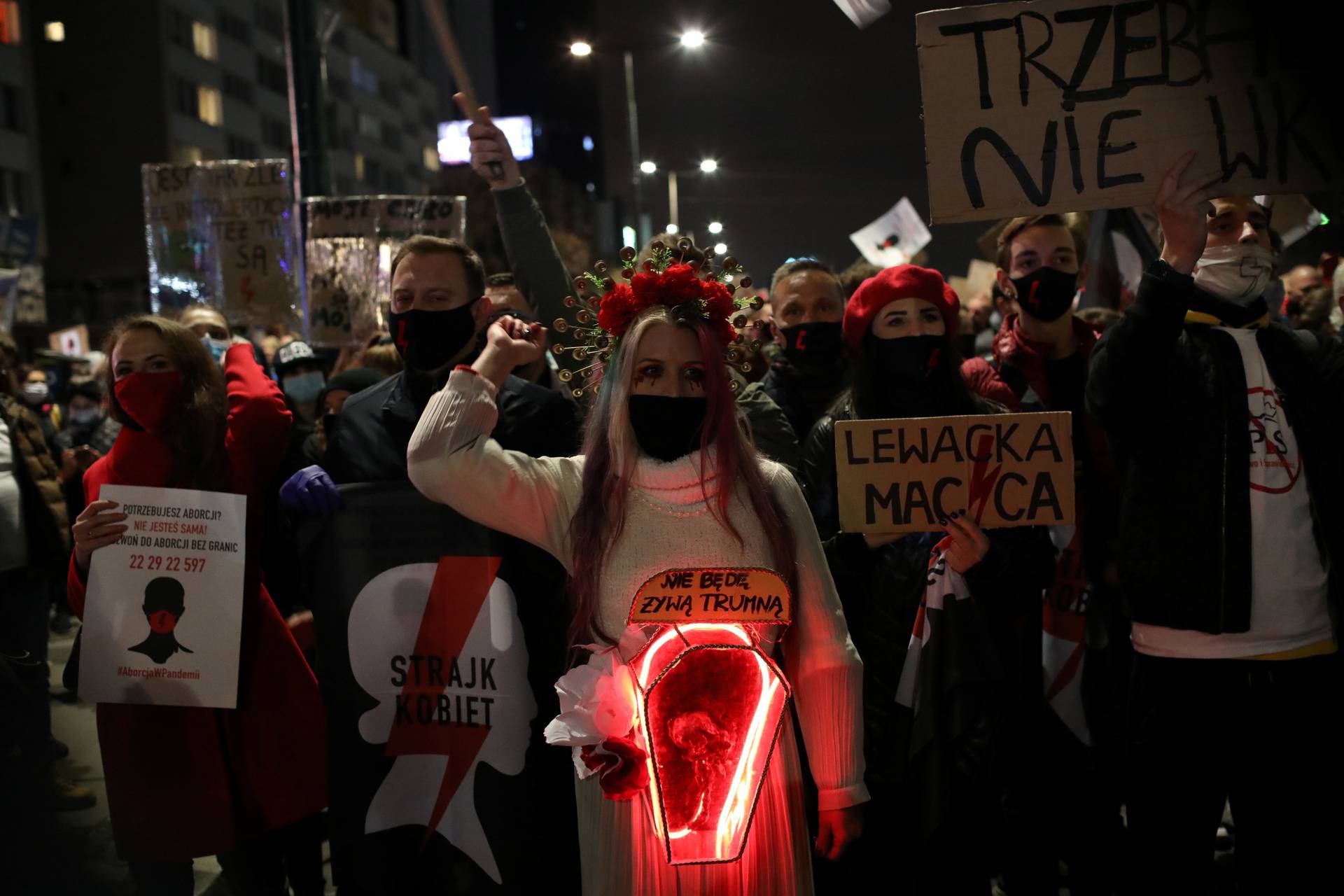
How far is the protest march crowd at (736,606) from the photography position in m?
2.85

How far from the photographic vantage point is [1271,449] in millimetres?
3406

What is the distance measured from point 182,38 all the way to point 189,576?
62.9m

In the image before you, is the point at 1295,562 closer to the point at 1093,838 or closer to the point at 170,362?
the point at 1093,838

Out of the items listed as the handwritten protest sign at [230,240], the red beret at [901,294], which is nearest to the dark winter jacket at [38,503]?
the handwritten protest sign at [230,240]

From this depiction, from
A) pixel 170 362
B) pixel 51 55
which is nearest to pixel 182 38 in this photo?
pixel 51 55

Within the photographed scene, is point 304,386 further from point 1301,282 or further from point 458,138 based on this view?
point 458,138

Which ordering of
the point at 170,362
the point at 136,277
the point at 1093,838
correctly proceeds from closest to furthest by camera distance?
the point at 170,362 < the point at 1093,838 < the point at 136,277

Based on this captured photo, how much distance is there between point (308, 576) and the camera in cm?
359

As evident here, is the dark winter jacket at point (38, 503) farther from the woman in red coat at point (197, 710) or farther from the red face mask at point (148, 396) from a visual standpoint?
the red face mask at point (148, 396)

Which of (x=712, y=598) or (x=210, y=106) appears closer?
(x=712, y=598)

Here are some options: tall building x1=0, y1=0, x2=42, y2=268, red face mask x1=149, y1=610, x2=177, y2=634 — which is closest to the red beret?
red face mask x1=149, y1=610, x2=177, y2=634

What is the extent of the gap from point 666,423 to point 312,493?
121cm

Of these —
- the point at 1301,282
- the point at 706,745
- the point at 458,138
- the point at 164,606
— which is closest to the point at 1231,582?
the point at 706,745

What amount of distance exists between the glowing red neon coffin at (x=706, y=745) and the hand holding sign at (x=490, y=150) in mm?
2103
